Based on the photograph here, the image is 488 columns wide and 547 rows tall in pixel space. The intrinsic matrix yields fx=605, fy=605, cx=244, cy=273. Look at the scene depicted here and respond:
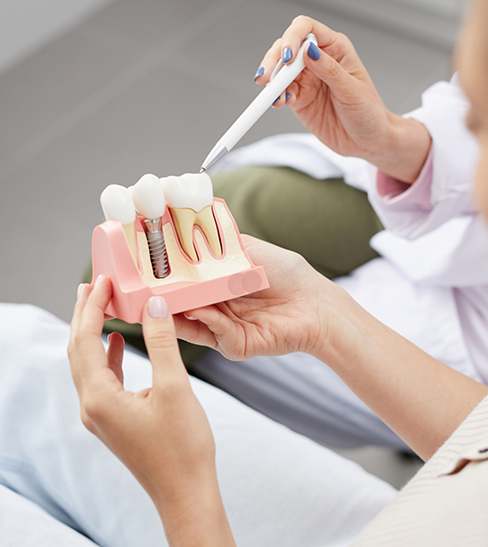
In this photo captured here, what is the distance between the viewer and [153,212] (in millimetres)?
651

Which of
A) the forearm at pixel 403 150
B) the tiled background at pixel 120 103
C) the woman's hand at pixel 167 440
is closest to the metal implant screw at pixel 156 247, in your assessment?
the woman's hand at pixel 167 440

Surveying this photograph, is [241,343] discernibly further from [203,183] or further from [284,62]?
[284,62]

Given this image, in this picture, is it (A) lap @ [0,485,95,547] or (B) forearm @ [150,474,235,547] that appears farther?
(A) lap @ [0,485,95,547]

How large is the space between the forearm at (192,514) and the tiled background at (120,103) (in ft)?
3.67

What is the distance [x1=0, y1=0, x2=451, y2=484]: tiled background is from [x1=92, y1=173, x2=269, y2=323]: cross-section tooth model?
96cm

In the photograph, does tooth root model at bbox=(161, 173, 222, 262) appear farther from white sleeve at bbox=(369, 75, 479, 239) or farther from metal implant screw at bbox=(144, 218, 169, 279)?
white sleeve at bbox=(369, 75, 479, 239)

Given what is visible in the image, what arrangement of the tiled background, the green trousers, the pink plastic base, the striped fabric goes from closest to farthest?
the striped fabric
the pink plastic base
the green trousers
the tiled background

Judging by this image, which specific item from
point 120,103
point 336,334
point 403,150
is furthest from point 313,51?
point 120,103

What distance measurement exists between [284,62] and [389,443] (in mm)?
642

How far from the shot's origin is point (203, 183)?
67cm

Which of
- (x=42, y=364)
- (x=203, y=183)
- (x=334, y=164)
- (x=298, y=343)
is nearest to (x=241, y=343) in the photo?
(x=298, y=343)

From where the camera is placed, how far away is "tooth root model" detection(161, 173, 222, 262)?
666mm

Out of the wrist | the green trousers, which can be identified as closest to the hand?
the wrist

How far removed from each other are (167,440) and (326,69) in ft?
1.78
